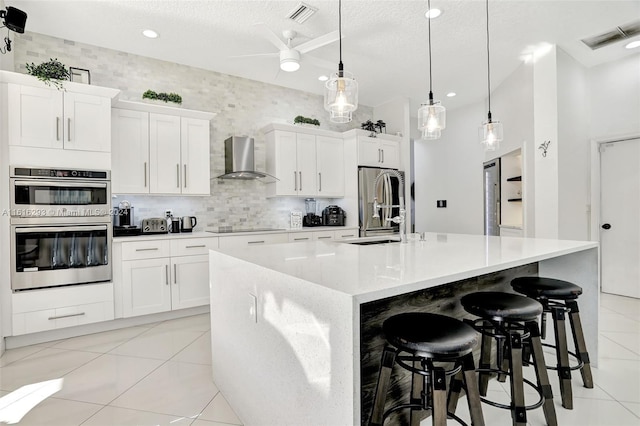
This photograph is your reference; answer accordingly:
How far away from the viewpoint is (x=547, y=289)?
205 centimetres

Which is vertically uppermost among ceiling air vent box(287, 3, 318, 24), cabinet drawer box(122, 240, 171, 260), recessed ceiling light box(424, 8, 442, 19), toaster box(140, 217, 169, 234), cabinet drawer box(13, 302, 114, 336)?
recessed ceiling light box(424, 8, 442, 19)

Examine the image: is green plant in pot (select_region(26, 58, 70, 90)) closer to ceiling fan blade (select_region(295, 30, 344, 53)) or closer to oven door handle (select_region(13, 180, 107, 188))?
oven door handle (select_region(13, 180, 107, 188))

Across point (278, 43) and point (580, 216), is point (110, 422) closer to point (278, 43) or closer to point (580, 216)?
point (278, 43)

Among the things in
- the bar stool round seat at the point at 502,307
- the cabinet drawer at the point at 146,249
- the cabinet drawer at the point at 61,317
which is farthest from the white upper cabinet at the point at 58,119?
the bar stool round seat at the point at 502,307

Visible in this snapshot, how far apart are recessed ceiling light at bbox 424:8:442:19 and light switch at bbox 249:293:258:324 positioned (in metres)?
3.07

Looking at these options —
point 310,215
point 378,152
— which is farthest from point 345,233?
point 378,152

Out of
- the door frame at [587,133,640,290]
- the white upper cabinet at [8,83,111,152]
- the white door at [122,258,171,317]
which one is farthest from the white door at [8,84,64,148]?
the door frame at [587,133,640,290]

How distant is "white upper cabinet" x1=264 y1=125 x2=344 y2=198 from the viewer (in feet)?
15.3

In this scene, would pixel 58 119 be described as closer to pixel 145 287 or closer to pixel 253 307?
pixel 145 287

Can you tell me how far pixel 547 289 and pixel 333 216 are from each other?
3.30 m

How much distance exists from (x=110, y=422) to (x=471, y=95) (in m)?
6.16

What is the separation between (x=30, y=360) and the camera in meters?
2.66

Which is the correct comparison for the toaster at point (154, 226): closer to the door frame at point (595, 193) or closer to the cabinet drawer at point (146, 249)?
the cabinet drawer at point (146, 249)

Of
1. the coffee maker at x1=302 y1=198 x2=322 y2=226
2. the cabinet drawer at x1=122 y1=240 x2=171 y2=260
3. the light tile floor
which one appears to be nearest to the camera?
the light tile floor
